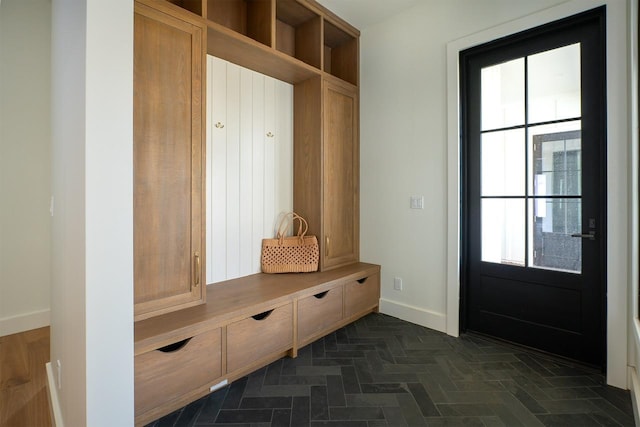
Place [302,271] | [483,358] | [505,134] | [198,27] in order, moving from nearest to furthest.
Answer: [198,27] < [483,358] < [505,134] < [302,271]

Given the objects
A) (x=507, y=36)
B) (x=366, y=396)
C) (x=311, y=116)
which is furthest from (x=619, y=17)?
(x=366, y=396)

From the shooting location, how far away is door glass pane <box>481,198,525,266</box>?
238cm

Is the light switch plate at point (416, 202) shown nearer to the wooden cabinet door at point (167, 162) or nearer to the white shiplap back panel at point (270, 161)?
the white shiplap back panel at point (270, 161)

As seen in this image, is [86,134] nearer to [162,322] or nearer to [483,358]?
[162,322]

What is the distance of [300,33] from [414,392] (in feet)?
10.00

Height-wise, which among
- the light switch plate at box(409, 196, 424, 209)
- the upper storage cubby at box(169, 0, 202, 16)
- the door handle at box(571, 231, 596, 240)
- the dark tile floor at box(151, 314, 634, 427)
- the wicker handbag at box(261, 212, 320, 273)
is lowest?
the dark tile floor at box(151, 314, 634, 427)

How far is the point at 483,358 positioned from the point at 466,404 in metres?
0.61

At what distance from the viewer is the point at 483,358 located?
2.24 meters

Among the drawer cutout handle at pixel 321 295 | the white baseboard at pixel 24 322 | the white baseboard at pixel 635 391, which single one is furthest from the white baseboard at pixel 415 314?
the white baseboard at pixel 24 322

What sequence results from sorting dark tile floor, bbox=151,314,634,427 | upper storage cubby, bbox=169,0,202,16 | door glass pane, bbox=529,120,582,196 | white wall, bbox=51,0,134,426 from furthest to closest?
Result: door glass pane, bbox=529,120,582,196, upper storage cubby, bbox=169,0,202,16, dark tile floor, bbox=151,314,634,427, white wall, bbox=51,0,134,426

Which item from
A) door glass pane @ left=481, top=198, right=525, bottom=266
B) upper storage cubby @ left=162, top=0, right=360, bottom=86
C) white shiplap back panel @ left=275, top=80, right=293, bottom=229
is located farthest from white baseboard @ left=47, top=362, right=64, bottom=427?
door glass pane @ left=481, top=198, right=525, bottom=266

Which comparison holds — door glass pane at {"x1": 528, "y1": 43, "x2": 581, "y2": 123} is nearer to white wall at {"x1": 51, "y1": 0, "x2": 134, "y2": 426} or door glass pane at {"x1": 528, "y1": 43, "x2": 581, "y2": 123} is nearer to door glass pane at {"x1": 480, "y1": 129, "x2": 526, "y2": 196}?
door glass pane at {"x1": 480, "y1": 129, "x2": 526, "y2": 196}

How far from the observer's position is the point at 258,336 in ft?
6.56

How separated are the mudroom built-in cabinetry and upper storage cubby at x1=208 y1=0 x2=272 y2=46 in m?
0.01
